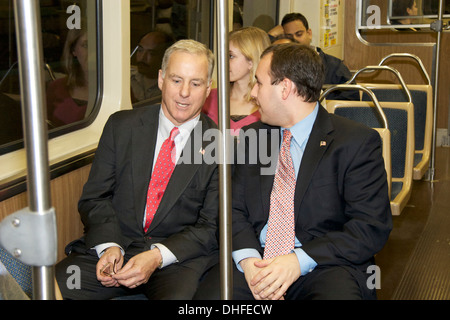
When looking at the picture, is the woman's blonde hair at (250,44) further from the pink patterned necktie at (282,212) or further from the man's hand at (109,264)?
the man's hand at (109,264)

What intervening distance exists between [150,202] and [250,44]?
138 cm

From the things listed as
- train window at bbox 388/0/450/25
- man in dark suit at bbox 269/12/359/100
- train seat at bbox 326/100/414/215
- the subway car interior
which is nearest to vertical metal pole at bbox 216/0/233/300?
the subway car interior

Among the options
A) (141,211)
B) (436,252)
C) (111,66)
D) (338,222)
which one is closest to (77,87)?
Answer: (111,66)

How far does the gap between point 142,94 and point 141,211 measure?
1.68 m

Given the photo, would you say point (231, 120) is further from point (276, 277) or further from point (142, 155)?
point (276, 277)

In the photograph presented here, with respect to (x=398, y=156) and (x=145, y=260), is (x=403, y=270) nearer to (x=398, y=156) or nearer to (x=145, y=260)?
(x=398, y=156)

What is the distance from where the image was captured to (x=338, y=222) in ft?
7.16

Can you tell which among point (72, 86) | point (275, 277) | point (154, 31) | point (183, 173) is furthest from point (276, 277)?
point (154, 31)

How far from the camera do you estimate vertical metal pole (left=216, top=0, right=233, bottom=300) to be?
0.92 m

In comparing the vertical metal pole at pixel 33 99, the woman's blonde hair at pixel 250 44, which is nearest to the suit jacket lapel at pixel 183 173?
the woman's blonde hair at pixel 250 44

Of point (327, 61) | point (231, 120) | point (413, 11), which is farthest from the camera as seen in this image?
point (413, 11)

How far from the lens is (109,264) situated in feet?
7.29

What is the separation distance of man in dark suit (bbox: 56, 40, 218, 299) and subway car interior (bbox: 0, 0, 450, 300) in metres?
0.27

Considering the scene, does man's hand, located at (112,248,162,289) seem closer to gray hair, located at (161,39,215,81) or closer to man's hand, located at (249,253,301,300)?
man's hand, located at (249,253,301,300)
